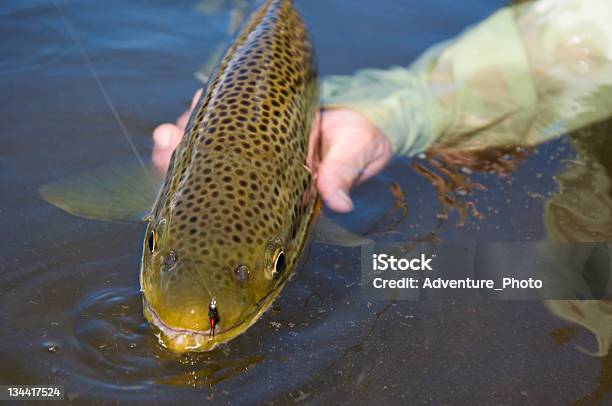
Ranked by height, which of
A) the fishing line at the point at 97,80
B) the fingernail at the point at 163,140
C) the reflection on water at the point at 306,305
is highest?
the fingernail at the point at 163,140

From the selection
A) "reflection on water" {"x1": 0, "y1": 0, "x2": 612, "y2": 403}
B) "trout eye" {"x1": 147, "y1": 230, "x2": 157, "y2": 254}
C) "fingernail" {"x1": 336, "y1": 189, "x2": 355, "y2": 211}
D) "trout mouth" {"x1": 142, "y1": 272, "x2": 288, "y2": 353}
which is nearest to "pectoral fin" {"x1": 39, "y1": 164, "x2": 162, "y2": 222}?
"reflection on water" {"x1": 0, "y1": 0, "x2": 612, "y2": 403}

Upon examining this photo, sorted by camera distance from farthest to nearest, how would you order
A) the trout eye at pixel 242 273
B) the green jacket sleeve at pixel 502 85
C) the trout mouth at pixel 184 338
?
the green jacket sleeve at pixel 502 85
the trout eye at pixel 242 273
the trout mouth at pixel 184 338

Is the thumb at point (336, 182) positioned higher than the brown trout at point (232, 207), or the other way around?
the brown trout at point (232, 207)

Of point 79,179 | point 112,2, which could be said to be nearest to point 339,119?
point 79,179

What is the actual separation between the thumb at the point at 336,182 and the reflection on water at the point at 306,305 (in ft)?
0.71

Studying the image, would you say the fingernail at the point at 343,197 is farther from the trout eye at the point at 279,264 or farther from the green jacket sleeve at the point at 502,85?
the green jacket sleeve at the point at 502,85

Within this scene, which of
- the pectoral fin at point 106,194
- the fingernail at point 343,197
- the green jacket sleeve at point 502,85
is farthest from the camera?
the green jacket sleeve at point 502,85

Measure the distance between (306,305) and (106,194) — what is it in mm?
1155

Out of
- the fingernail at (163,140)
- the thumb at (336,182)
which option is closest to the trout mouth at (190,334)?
the thumb at (336,182)

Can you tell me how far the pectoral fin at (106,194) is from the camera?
359cm

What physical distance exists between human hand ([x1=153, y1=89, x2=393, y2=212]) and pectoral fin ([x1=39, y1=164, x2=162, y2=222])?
18 centimetres

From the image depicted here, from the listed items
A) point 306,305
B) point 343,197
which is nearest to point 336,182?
point 343,197

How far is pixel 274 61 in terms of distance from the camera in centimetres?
400

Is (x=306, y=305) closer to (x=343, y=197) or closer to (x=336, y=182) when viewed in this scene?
(x=343, y=197)
